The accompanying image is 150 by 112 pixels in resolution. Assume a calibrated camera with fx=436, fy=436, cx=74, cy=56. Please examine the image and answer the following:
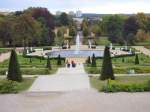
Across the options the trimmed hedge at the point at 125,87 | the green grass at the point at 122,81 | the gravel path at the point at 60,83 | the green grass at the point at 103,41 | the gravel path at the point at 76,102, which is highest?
the green grass at the point at 103,41

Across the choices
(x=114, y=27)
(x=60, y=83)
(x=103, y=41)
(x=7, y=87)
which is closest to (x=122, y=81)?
(x=60, y=83)

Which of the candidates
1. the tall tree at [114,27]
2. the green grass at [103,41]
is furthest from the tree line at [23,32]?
the tall tree at [114,27]

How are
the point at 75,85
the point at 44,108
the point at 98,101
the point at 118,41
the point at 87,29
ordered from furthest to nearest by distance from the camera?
the point at 87,29, the point at 118,41, the point at 75,85, the point at 98,101, the point at 44,108

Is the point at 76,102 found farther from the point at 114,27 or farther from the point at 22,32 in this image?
the point at 114,27

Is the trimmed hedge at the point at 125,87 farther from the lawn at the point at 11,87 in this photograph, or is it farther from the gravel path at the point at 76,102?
the lawn at the point at 11,87

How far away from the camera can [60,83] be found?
28.6 meters

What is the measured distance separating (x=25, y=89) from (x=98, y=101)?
6.06m

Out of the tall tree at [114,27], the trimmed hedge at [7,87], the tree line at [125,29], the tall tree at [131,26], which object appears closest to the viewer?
the trimmed hedge at [7,87]

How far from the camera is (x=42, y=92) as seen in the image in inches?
985

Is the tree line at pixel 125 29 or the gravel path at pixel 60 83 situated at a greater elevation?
the tree line at pixel 125 29

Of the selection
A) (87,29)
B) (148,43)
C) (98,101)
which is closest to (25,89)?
(98,101)

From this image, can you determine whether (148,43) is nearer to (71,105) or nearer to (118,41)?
(118,41)

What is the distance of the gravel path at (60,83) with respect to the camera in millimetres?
26269

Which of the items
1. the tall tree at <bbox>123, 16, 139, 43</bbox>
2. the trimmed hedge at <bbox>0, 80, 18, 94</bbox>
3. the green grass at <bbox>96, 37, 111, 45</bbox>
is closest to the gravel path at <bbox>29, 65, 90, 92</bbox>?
the trimmed hedge at <bbox>0, 80, 18, 94</bbox>
